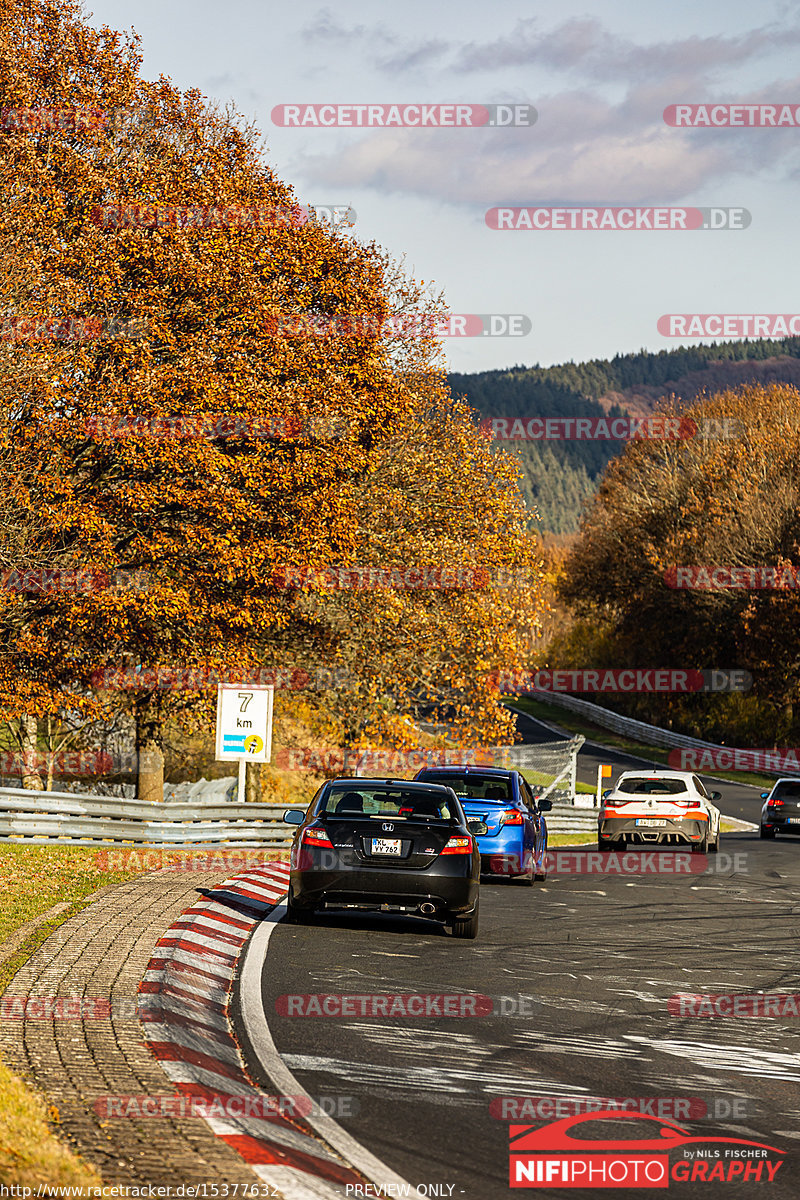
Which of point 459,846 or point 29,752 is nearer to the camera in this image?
point 459,846


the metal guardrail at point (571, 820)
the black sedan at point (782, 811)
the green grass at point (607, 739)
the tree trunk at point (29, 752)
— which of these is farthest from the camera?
the green grass at point (607, 739)

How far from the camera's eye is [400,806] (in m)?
12.5

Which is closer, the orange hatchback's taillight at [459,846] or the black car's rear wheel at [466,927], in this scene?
the orange hatchback's taillight at [459,846]

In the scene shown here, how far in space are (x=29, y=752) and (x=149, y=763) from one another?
5818 mm

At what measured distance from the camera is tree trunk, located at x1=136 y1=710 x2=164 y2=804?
26.9 metres

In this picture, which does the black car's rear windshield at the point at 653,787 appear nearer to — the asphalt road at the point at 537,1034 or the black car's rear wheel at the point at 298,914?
the asphalt road at the point at 537,1034

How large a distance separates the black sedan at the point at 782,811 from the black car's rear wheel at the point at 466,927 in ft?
60.4

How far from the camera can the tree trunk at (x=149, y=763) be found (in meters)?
26.9

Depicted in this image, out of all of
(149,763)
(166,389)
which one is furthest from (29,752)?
(166,389)

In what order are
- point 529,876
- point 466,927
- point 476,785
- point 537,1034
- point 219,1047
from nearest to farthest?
point 219,1047 → point 537,1034 → point 466,927 → point 476,785 → point 529,876

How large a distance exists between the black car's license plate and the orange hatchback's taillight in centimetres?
43

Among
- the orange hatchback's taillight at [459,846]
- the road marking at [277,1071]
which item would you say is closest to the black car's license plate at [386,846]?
the orange hatchback's taillight at [459,846]

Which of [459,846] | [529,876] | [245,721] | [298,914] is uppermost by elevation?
[245,721]

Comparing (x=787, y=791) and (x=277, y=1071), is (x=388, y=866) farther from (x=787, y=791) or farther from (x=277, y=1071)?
(x=787, y=791)
